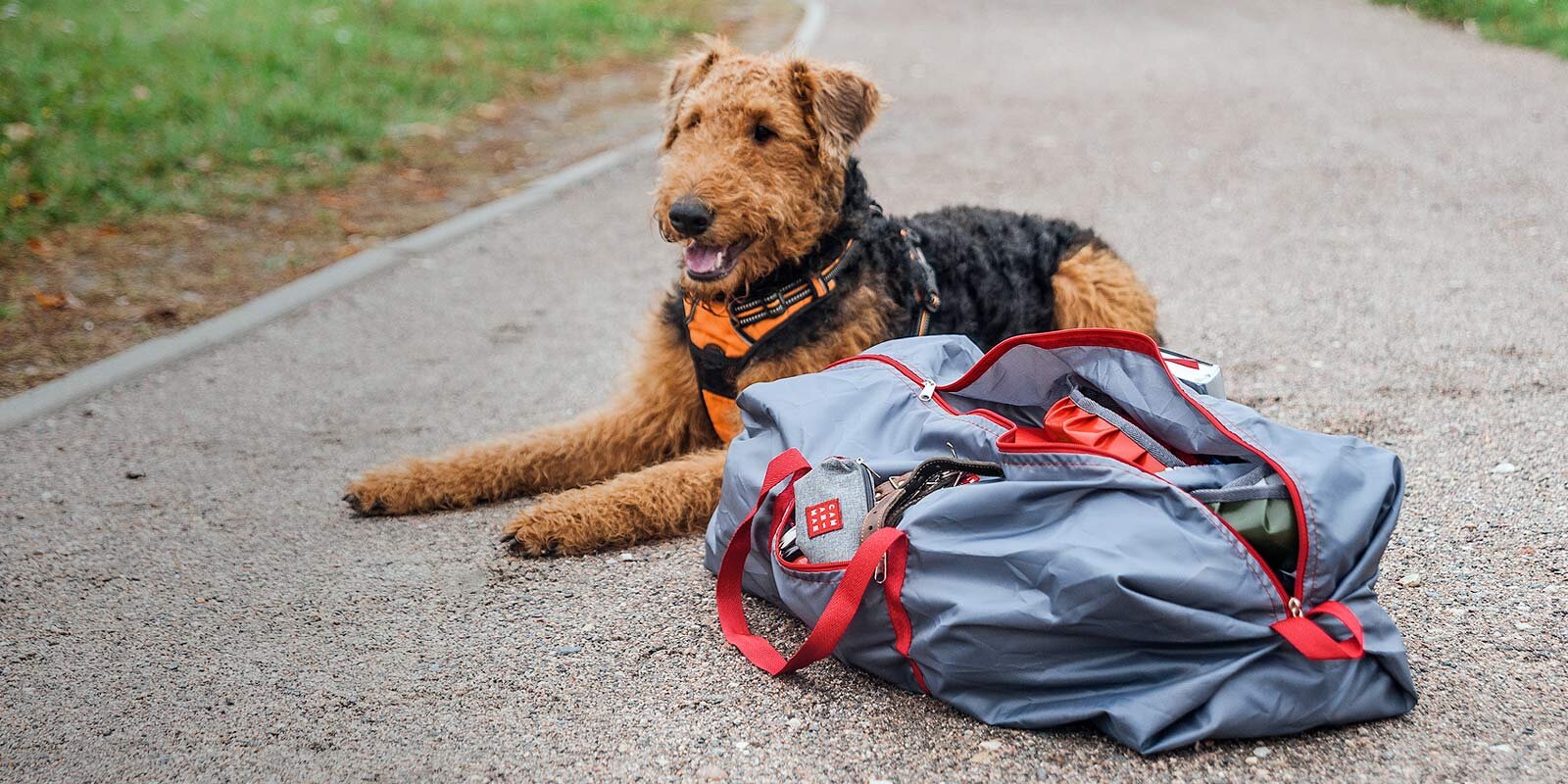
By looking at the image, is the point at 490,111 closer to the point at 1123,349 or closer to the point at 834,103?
the point at 834,103

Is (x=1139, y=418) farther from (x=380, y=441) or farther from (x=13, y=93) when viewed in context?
(x=13, y=93)

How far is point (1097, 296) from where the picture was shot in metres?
4.04

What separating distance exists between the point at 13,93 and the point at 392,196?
2.73 meters

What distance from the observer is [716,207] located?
3395 mm

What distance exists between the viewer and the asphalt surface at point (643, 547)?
247cm

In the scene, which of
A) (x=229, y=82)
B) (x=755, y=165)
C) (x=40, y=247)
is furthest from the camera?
(x=229, y=82)

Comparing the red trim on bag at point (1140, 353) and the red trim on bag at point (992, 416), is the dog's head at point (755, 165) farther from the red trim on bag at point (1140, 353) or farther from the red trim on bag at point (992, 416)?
the red trim on bag at point (1140, 353)

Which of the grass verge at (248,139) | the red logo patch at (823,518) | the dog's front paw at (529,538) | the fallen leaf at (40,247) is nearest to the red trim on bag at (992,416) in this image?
the red logo patch at (823,518)

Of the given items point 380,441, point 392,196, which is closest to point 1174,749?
point 380,441

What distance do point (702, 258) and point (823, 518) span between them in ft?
3.71

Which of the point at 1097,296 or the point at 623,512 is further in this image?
the point at 1097,296

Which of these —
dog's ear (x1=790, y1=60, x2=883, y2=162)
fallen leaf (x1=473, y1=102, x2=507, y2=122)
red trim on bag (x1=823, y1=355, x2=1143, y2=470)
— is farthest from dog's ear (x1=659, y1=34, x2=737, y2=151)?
fallen leaf (x1=473, y1=102, x2=507, y2=122)

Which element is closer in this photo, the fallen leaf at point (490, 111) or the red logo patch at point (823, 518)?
the red logo patch at point (823, 518)

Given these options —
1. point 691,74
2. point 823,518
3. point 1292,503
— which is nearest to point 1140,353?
point 1292,503
